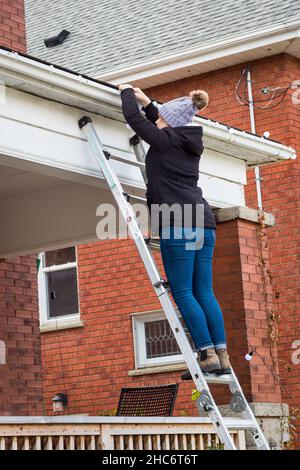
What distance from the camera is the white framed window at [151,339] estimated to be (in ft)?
48.1

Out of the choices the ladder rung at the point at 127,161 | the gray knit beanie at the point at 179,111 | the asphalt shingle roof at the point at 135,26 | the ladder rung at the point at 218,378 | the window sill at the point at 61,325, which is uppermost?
the asphalt shingle roof at the point at 135,26

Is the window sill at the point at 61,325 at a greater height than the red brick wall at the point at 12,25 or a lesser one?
lesser

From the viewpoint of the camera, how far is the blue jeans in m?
7.54

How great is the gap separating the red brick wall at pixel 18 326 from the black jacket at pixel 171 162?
146 inches

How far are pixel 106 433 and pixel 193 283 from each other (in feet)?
3.98

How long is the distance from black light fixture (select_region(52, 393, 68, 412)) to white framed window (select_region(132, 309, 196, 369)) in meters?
1.24

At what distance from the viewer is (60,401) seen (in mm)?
15273

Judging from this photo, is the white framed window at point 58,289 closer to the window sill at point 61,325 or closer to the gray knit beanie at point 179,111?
the window sill at point 61,325

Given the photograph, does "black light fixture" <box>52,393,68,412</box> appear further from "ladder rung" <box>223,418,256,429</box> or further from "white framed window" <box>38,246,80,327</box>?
"ladder rung" <box>223,418,256,429</box>

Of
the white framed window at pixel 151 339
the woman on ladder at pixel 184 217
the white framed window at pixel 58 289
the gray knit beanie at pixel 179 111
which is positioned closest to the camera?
the woman on ladder at pixel 184 217

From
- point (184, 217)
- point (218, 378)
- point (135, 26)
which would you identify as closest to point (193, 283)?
point (184, 217)

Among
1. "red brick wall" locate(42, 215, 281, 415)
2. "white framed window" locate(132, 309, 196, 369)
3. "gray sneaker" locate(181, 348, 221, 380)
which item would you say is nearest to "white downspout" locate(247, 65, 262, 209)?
"red brick wall" locate(42, 215, 281, 415)

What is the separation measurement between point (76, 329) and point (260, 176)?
342cm

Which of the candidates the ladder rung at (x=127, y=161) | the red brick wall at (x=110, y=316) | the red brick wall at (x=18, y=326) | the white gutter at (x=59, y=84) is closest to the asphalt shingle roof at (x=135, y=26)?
the red brick wall at (x=110, y=316)
